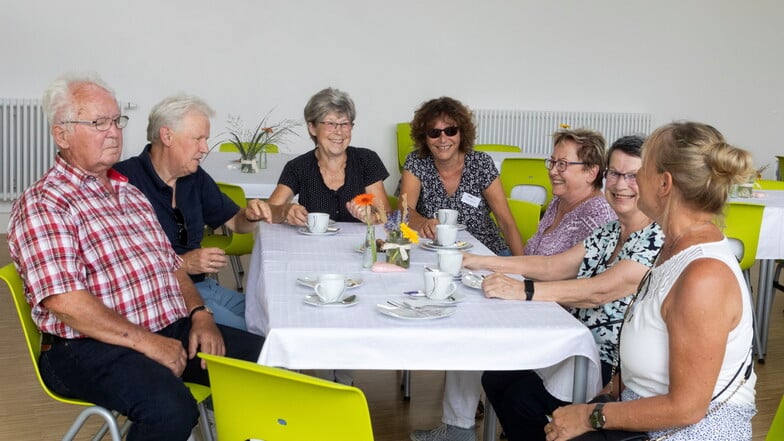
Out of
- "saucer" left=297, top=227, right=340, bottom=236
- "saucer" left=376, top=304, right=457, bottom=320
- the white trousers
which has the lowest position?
the white trousers

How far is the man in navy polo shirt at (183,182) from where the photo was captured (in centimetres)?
315

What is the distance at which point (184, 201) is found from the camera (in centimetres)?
331

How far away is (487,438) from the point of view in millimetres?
3066

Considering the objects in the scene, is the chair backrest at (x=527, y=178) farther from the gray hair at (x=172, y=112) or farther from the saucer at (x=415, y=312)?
the saucer at (x=415, y=312)

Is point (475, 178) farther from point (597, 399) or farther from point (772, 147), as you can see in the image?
point (772, 147)

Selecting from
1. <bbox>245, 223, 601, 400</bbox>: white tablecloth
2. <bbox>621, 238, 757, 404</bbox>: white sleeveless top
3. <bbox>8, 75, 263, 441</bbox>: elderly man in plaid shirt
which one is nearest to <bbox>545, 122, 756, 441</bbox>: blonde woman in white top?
<bbox>621, 238, 757, 404</bbox>: white sleeveless top

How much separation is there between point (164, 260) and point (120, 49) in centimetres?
511

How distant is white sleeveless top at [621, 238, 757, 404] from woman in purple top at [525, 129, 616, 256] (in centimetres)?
117

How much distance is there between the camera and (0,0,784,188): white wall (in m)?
7.32

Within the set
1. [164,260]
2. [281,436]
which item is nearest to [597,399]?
[281,436]

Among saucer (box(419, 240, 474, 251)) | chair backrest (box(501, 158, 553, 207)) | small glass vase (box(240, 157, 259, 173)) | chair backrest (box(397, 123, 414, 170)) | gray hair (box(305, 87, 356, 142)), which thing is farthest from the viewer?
chair backrest (box(397, 123, 414, 170))

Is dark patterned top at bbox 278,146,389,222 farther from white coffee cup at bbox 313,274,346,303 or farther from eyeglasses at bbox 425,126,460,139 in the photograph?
white coffee cup at bbox 313,274,346,303

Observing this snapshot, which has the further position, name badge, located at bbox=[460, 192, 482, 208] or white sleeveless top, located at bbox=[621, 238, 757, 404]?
name badge, located at bbox=[460, 192, 482, 208]

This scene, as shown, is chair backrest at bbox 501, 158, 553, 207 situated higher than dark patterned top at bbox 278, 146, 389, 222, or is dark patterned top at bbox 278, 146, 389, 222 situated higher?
dark patterned top at bbox 278, 146, 389, 222
